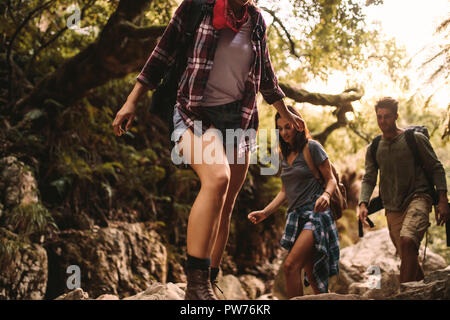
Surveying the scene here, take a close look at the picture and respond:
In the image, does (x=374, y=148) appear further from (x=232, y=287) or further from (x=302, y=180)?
(x=232, y=287)

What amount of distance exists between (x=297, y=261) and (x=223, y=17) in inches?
105

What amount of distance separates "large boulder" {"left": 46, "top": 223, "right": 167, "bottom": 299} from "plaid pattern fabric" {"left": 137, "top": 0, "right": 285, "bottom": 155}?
519 centimetres

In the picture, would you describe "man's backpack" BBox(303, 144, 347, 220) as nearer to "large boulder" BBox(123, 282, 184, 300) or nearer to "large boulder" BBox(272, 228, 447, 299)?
"large boulder" BBox(123, 282, 184, 300)

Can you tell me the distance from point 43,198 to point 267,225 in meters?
6.85

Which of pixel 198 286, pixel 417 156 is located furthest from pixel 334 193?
pixel 198 286

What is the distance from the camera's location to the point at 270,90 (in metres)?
3.29

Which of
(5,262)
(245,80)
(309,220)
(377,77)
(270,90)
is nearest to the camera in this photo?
(245,80)

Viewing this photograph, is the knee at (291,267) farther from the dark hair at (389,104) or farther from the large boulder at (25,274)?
the large boulder at (25,274)

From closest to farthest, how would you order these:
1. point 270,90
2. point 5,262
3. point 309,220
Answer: point 270,90, point 309,220, point 5,262

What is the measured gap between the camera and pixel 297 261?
165 inches

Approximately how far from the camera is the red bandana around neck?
269 centimetres

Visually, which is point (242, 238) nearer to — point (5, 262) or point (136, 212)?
point (136, 212)

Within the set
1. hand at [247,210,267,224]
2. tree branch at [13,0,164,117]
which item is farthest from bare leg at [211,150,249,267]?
tree branch at [13,0,164,117]
